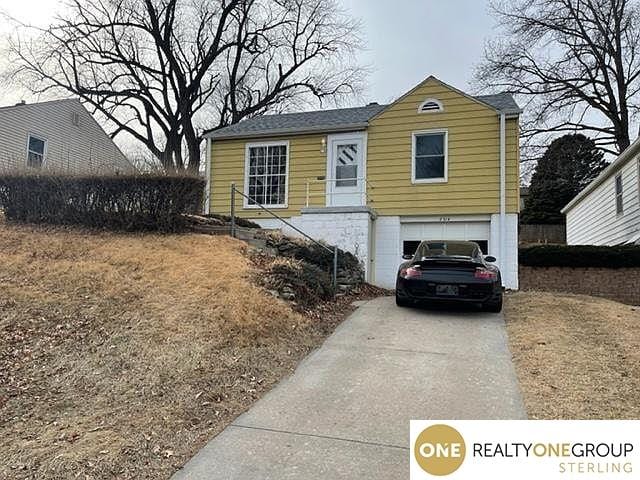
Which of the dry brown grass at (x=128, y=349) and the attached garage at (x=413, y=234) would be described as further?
the attached garage at (x=413, y=234)

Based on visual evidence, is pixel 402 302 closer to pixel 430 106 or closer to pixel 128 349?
pixel 128 349

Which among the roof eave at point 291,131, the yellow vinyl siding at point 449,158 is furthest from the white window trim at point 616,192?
the roof eave at point 291,131

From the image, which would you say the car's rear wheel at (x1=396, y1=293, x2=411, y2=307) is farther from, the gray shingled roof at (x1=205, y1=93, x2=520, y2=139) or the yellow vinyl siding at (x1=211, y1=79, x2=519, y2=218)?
the gray shingled roof at (x1=205, y1=93, x2=520, y2=139)

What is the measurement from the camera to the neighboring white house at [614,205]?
14.2m

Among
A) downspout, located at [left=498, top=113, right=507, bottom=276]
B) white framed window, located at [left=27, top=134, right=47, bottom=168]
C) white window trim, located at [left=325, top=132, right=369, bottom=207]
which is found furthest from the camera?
white framed window, located at [left=27, top=134, right=47, bottom=168]

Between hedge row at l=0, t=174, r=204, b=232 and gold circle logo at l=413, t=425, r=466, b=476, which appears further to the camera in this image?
hedge row at l=0, t=174, r=204, b=232

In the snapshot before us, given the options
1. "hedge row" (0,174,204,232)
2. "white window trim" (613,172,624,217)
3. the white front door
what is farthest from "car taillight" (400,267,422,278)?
"white window trim" (613,172,624,217)

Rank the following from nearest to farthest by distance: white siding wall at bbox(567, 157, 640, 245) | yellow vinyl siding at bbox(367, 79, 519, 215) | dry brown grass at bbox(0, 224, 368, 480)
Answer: dry brown grass at bbox(0, 224, 368, 480), yellow vinyl siding at bbox(367, 79, 519, 215), white siding wall at bbox(567, 157, 640, 245)

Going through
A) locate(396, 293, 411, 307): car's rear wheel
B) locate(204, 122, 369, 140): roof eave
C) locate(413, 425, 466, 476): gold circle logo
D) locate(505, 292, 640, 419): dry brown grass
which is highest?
locate(204, 122, 369, 140): roof eave

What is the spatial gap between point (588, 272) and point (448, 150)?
520cm

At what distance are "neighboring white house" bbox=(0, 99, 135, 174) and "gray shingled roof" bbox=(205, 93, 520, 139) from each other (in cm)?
527

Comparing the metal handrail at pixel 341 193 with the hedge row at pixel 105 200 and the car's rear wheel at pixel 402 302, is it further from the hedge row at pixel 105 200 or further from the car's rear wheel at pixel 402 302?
the car's rear wheel at pixel 402 302

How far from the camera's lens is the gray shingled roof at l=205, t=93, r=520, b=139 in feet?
45.8

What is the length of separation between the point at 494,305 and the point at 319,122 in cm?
852
